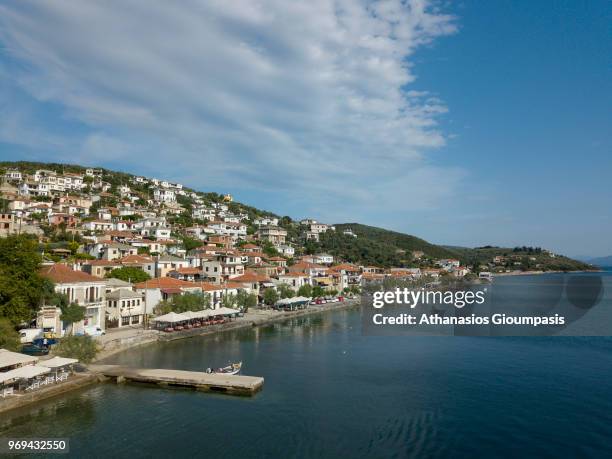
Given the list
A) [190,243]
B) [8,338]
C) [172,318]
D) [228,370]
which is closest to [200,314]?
[172,318]

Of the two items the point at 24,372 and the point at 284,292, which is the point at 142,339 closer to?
the point at 24,372

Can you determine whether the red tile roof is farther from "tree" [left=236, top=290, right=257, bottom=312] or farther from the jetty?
"tree" [left=236, top=290, right=257, bottom=312]

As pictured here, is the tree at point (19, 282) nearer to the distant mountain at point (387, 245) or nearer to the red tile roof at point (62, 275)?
the red tile roof at point (62, 275)

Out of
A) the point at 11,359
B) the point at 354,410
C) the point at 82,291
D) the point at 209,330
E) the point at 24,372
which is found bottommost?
the point at 354,410

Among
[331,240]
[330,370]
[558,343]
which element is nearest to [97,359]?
[330,370]

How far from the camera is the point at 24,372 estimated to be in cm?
2011

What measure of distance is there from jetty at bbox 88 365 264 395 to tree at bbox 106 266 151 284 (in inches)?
829

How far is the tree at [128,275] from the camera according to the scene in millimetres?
44906

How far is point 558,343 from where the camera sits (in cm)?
3753

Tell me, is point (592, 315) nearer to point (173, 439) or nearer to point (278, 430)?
point (278, 430)

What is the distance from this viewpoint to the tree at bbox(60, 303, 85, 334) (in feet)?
97.5

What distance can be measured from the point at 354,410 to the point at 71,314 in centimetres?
1973

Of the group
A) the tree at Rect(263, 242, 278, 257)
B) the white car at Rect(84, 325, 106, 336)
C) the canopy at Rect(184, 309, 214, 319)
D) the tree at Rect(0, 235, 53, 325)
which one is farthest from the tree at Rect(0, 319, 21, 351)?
the tree at Rect(263, 242, 278, 257)

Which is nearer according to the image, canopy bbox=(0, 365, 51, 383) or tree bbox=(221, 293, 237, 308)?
canopy bbox=(0, 365, 51, 383)
